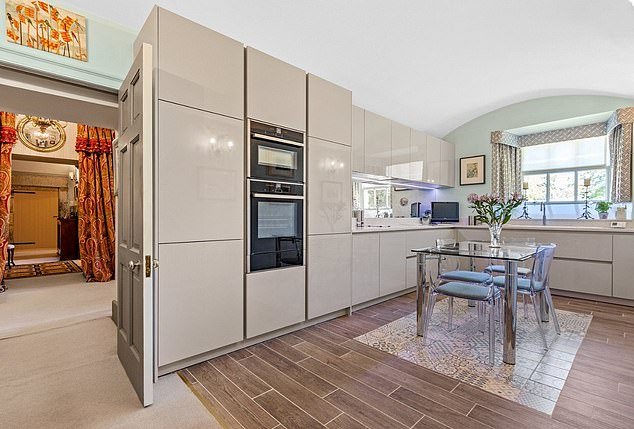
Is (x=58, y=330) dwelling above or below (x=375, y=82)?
below

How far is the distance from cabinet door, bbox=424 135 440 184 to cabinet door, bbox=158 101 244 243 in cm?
371

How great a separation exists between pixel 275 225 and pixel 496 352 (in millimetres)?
2026

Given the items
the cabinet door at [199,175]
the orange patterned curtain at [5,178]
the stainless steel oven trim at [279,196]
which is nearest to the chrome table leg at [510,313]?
the stainless steel oven trim at [279,196]

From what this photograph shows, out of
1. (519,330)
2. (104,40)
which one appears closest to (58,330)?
(104,40)

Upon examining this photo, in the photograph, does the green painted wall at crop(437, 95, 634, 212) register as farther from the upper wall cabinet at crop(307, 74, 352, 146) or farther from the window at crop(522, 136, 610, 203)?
the upper wall cabinet at crop(307, 74, 352, 146)

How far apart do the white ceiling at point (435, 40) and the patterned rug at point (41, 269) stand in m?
5.08

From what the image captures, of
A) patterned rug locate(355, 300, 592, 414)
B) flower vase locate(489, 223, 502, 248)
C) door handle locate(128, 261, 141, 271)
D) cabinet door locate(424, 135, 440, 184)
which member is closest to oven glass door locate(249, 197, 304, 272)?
door handle locate(128, 261, 141, 271)

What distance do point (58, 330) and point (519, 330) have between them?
14.3 ft

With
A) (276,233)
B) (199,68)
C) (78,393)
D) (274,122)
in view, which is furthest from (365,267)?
(78,393)

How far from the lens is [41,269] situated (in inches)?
232

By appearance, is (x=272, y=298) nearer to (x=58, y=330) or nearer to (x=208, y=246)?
(x=208, y=246)

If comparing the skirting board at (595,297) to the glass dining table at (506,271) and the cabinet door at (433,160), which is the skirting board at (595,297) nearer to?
the glass dining table at (506,271)

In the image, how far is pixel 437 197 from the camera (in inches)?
230

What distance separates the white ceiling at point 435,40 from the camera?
2732mm
